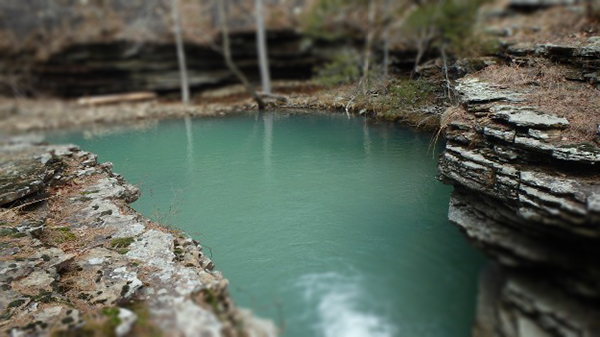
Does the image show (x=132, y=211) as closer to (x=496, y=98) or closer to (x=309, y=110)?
(x=309, y=110)

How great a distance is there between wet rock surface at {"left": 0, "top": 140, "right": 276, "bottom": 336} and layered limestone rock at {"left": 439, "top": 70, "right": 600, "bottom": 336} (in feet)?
7.91

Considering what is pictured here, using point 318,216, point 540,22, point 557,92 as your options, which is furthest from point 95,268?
point 540,22

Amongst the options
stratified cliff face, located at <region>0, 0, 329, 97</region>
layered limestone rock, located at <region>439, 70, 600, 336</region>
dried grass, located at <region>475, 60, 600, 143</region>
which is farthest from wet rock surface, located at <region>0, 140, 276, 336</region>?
stratified cliff face, located at <region>0, 0, 329, 97</region>

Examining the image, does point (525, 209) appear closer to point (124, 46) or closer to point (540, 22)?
point (540, 22)

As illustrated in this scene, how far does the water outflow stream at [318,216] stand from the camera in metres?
4.04

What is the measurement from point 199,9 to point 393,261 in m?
21.4

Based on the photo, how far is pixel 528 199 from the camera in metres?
5.03

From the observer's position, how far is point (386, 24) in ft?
55.9

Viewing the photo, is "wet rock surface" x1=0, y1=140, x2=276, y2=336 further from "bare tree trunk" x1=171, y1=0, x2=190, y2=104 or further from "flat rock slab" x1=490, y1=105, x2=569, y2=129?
"bare tree trunk" x1=171, y1=0, x2=190, y2=104

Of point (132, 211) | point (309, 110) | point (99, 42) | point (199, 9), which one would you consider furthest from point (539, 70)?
point (99, 42)

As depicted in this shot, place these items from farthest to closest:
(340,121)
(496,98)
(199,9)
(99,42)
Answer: (199,9) → (99,42) → (340,121) → (496,98)

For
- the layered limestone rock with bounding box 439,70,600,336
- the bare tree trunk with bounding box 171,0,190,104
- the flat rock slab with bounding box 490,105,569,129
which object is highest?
the bare tree trunk with bounding box 171,0,190,104

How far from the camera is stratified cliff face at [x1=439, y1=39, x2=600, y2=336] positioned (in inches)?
114

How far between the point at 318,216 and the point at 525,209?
3506 mm
